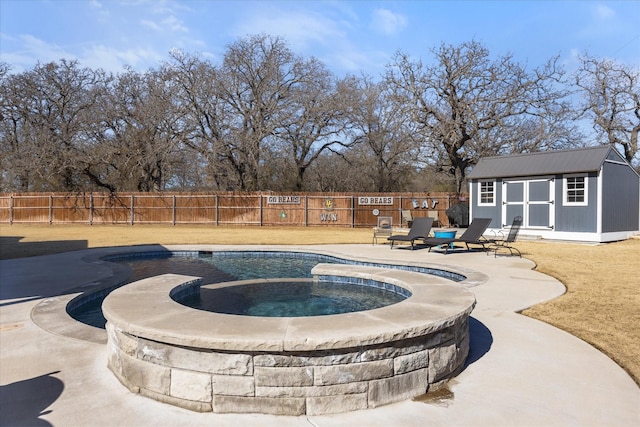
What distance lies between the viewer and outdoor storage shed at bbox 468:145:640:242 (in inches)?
557

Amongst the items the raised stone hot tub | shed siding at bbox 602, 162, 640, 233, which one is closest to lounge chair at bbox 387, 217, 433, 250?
shed siding at bbox 602, 162, 640, 233

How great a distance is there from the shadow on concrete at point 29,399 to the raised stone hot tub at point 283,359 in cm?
45

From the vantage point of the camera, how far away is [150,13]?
10078 millimetres

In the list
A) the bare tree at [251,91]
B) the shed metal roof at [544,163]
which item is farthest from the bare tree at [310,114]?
the shed metal roof at [544,163]

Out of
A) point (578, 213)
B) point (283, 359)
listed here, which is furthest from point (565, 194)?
point (283, 359)

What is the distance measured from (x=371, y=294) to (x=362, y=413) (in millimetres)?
3161

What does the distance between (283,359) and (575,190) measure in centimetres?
1571

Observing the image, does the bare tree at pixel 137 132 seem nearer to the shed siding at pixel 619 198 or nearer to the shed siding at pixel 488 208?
the shed siding at pixel 488 208

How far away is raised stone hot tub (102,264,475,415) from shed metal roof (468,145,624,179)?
1430 cm

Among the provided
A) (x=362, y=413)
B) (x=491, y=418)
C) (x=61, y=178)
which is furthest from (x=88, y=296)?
(x=61, y=178)

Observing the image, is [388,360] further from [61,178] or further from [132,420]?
[61,178]

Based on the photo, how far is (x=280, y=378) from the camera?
2521mm

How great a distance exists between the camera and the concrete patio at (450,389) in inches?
97.1

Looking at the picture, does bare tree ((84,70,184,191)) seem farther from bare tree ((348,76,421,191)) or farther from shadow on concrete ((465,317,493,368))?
shadow on concrete ((465,317,493,368))
